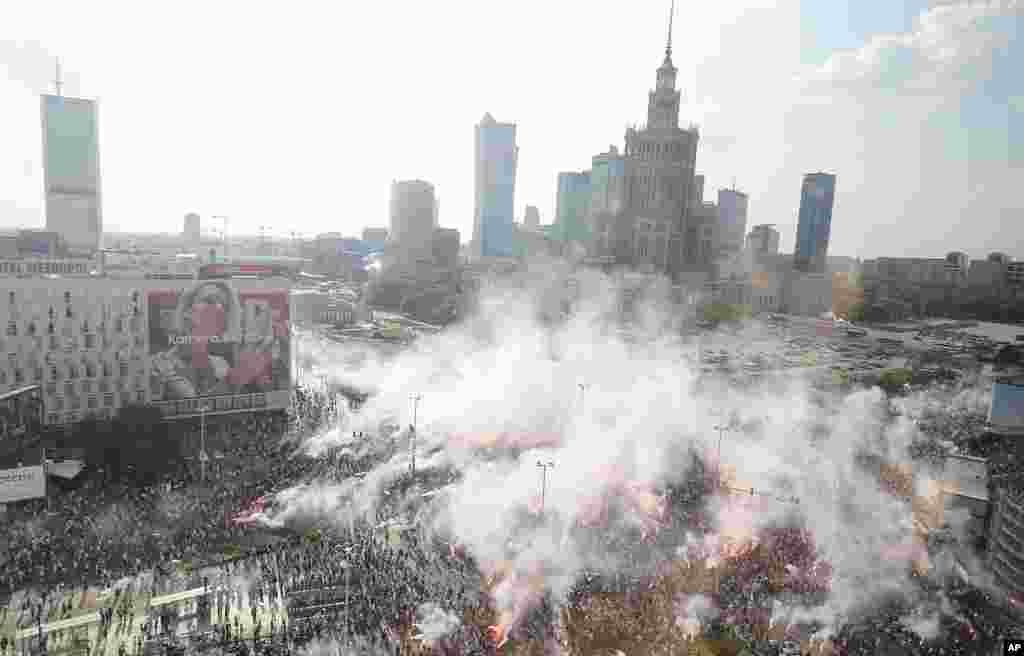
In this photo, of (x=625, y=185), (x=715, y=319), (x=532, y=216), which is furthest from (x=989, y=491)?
(x=532, y=216)

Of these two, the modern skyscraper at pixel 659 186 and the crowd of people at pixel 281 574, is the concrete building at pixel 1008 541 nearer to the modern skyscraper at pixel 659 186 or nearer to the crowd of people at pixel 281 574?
the crowd of people at pixel 281 574

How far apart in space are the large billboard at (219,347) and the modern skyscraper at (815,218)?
208ft

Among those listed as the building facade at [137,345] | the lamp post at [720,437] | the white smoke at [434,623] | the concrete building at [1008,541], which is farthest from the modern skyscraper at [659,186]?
the white smoke at [434,623]

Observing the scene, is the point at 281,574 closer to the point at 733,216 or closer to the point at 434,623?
the point at 434,623

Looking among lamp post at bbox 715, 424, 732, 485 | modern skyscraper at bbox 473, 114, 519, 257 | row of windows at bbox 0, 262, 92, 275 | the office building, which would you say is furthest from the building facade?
modern skyscraper at bbox 473, 114, 519, 257

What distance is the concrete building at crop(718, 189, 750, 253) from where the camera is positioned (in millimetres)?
76875

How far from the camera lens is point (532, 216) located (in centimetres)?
13925

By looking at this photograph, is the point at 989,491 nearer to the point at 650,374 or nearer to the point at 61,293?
the point at 650,374

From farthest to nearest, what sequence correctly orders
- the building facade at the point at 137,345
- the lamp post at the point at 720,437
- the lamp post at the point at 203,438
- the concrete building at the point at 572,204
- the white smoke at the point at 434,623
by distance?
the concrete building at the point at 572,204 < the building facade at the point at 137,345 < the lamp post at the point at 720,437 < the lamp post at the point at 203,438 < the white smoke at the point at 434,623

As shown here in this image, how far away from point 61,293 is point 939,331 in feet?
189

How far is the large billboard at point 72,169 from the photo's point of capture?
64.4 metres

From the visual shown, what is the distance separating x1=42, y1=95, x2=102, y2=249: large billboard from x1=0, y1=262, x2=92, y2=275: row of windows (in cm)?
4342

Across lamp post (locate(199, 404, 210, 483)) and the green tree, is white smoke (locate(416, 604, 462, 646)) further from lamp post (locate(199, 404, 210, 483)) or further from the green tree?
the green tree

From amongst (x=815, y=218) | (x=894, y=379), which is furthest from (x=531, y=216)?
(x=894, y=379)
